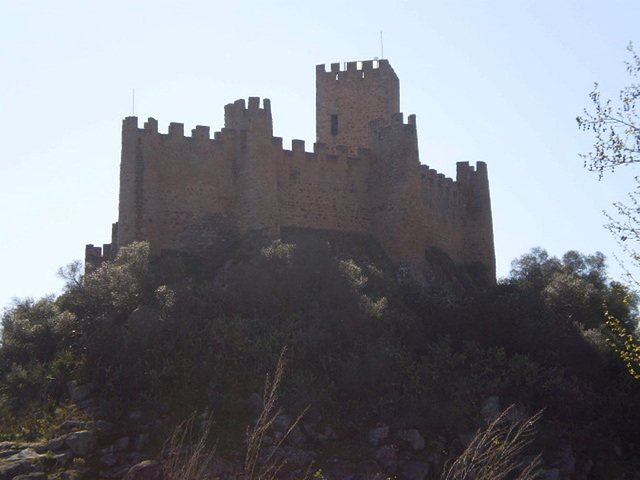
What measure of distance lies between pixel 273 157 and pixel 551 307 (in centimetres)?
1300

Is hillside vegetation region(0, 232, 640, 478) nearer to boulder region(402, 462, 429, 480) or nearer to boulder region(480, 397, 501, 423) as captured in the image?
boulder region(480, 397, 501, 423)

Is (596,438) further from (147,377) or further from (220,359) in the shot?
(147,377)

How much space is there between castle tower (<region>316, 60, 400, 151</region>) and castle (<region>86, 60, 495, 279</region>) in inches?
89.7

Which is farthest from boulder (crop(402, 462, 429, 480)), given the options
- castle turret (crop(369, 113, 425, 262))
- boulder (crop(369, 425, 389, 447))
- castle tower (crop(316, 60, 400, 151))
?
castle tower (crop(316, 60, 400, 151))

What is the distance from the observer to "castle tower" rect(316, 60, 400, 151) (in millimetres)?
51750

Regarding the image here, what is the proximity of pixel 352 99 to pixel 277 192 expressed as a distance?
1115 cm

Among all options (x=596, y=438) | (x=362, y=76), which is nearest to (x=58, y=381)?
(x=596, y=438)

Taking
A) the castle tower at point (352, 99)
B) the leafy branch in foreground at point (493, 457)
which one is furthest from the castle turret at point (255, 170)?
the leafy branch in foreground at point (493, 457)

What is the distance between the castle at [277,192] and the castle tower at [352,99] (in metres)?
2.28

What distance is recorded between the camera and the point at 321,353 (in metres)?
35.4

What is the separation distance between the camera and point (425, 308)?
132ft

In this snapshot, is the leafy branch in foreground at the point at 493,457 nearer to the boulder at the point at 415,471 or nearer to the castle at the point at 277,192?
the boulder at the point at 415,471

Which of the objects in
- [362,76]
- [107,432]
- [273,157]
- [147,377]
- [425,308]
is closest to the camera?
[107,432]

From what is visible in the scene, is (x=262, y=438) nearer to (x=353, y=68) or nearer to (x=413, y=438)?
(x=413, y=438)
